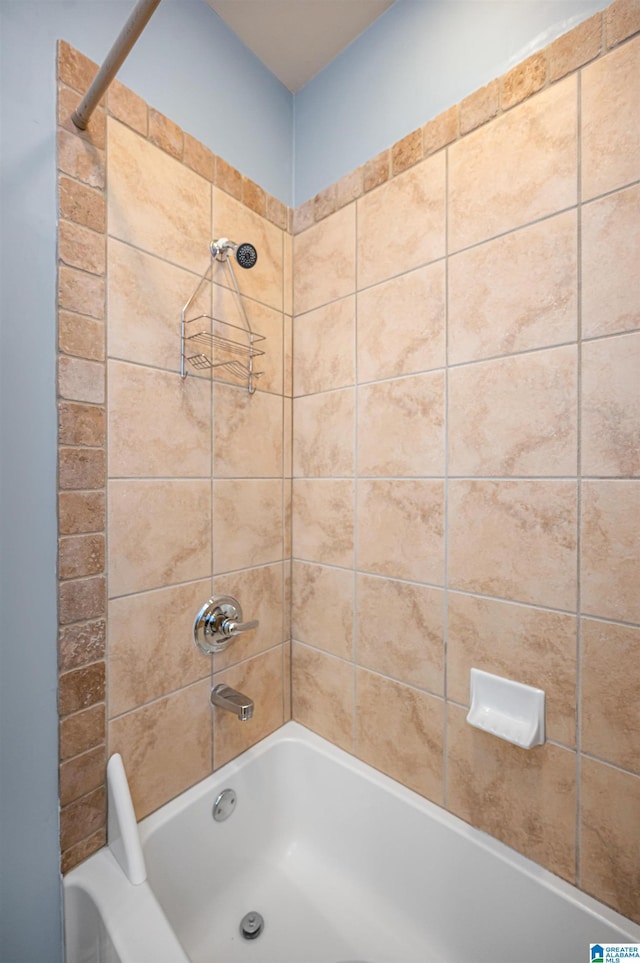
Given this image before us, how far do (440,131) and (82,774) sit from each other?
69.0 inches

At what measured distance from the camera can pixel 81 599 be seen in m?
0.91

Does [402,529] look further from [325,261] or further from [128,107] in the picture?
[128,107]

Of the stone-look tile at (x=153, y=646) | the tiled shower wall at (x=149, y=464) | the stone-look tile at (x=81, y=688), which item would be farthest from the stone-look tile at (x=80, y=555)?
the stone-look tile at (x=81, y=688)

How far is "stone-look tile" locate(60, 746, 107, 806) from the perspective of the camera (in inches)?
35.3

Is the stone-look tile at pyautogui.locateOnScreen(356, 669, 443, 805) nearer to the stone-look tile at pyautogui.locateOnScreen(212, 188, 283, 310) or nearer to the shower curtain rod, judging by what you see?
the stone-look tile at pyautogui.locateOnScreen(212, 188, 283, 310)

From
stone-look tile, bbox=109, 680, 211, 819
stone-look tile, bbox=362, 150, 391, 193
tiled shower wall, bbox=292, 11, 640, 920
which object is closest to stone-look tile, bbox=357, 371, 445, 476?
tiled shower wall, bbox=292, 11, 640, 920

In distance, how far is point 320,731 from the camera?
4.53 feet

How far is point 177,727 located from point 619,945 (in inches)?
40.2

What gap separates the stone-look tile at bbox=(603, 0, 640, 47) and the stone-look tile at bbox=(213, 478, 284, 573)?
126 centimetres

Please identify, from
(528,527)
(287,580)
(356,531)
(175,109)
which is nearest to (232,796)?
(287,580)

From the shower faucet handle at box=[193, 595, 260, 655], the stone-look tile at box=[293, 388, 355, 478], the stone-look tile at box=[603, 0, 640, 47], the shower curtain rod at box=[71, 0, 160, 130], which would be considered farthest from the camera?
the stone-look tile at box=[293, 388, 355, 478]

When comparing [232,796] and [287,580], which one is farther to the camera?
[287,580]

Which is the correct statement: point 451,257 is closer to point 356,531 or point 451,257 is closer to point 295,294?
point 295,294

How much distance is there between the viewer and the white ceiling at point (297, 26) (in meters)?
1.17
